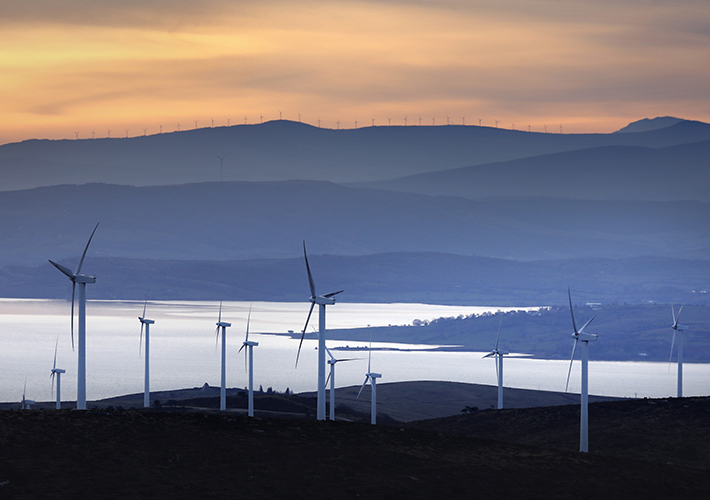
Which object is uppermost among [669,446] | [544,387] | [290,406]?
[669,446]

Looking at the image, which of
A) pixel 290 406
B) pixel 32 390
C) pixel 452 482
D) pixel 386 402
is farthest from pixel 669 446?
pixel 32 390

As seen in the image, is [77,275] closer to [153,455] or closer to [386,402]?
[153,455]

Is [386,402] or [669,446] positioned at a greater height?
[669,446]

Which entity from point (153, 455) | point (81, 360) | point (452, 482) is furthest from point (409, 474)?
point (81, 360)

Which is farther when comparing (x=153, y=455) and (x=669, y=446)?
(x=669, y=446)

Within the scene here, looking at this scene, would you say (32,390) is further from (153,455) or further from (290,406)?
(153,455)

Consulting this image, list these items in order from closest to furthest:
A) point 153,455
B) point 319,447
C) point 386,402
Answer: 1. point 153,455
2. point 319,447
3. point 386,402

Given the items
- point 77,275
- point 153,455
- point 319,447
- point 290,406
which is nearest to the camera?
point 153,455

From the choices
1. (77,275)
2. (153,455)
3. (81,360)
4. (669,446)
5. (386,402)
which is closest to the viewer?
(153,455)

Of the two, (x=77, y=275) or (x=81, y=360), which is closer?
(x=81, y=360)
